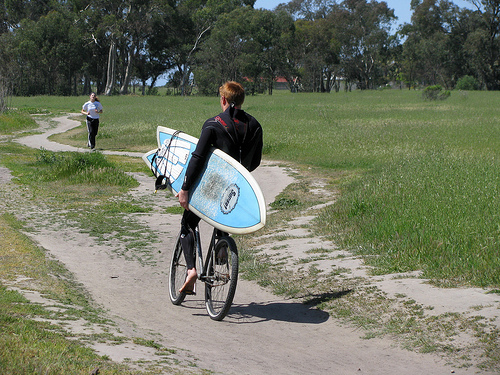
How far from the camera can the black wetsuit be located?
5.53 meters

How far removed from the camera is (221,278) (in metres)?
5.52

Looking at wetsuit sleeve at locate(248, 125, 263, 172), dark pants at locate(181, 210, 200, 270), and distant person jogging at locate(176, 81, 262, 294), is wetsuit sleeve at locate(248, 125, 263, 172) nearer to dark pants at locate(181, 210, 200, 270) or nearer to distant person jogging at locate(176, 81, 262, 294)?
distant person jogging at locate(176, 81, 262, 294)

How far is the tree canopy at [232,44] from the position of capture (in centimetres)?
8019

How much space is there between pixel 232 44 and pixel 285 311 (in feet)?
263

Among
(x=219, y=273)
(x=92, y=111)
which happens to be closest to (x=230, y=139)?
(x=219, y=273)

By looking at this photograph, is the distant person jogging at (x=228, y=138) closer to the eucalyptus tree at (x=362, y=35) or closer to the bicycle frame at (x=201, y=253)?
the bicycle frame at (x=201, y=253)

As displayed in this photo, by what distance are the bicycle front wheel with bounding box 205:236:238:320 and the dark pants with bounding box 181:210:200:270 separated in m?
0.21

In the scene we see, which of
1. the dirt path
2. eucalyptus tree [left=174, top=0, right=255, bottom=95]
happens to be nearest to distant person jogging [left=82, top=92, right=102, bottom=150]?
the dirt path

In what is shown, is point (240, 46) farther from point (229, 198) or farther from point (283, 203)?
point (229, 198)

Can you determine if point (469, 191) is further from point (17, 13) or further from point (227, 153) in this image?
point (17, 13)

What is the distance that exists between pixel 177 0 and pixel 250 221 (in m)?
90.0

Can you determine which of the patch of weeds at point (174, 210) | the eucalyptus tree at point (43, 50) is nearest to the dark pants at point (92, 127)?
the patch of weeds at point (174, 210)

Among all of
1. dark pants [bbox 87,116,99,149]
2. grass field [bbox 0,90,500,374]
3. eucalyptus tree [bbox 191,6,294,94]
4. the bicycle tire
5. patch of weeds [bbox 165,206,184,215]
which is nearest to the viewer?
grass field [bbox 0,90,500,374]

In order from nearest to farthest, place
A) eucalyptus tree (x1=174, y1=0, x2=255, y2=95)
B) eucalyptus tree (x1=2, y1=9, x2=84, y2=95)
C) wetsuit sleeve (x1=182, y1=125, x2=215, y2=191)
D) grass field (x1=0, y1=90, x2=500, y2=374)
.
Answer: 1. grass field (x1=0, y1=90, x2=500, y2=374)
2. wetsuit sleeve (x1=182, y1=125, x2=215, y2=191)
3. eucalyptus tree (x1=2, y1=9, x2=84, y2=95)
4. eucalyptus tree (x1=174, y1=0, x2=255, y2=95)
